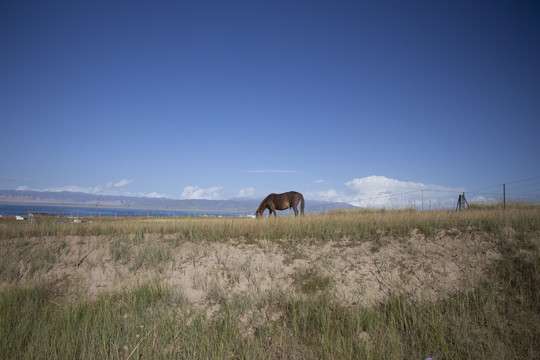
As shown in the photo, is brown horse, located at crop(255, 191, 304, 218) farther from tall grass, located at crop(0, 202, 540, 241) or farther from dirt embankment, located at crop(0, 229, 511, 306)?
dirt embankment, located at crop(0, 229, 511, 306)

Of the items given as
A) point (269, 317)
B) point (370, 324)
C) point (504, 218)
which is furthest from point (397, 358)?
point (504, 218)

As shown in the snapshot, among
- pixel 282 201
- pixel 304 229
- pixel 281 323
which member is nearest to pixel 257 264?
pixel 281 323

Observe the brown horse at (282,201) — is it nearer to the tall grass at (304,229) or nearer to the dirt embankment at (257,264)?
the tall grass at (304,229)

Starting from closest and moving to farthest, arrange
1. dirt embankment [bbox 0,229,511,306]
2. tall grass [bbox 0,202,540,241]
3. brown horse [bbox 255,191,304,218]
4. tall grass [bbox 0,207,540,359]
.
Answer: tall grass [bbox 0,207,540,359] → dirt embankment [bbox 0,229,511,306] → tall grass [bbox 0,202,540,241] → brown horse [bbox 255,191,304,218]

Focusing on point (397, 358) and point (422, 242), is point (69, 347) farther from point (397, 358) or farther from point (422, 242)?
point (422, 242)

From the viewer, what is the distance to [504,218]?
11.0 meters

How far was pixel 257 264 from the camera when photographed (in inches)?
321

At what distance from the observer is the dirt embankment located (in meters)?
7.12

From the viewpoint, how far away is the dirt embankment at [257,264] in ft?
23.4

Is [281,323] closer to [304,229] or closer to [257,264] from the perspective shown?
[257,264]

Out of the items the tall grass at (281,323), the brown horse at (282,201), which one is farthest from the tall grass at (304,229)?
the brown horse at (282,201)

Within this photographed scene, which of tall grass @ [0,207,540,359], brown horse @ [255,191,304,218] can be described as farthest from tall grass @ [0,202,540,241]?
brown horse @ [255,191,304,218]

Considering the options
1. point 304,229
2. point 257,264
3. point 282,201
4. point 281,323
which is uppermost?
point 282,201

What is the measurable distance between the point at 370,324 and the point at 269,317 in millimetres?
1977
